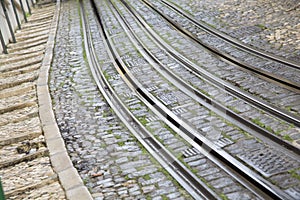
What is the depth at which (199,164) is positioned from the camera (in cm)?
569

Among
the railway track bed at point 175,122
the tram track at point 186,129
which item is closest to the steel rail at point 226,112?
the railway track bed at point 175,122

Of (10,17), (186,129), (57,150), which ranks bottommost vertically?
(186,129)

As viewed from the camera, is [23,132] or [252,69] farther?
[252,69]

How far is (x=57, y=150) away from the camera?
6488mm

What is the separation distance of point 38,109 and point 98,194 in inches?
134

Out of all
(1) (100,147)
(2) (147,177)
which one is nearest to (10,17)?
(1) (100,147)

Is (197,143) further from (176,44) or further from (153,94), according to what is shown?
(176,44)

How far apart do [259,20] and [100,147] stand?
7450mm

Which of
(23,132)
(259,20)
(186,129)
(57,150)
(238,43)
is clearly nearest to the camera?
(57,150)

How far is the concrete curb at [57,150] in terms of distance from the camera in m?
5.41

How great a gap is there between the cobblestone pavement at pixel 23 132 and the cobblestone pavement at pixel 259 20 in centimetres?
528

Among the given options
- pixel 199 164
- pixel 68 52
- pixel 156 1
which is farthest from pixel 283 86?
pixel 156 1

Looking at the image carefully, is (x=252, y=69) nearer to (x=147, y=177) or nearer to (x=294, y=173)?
(x=294, y=173)

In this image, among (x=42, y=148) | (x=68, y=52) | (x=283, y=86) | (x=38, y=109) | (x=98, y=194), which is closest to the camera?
(x=98, y=194)
